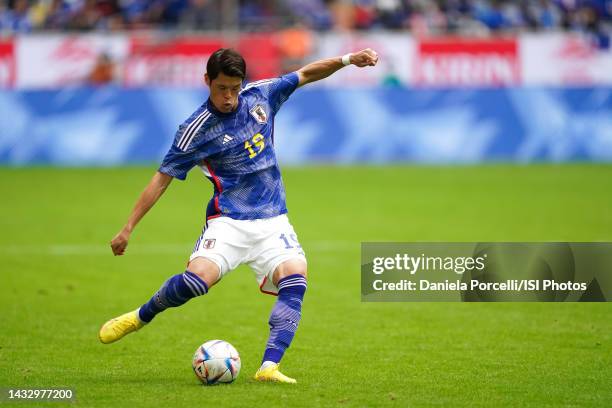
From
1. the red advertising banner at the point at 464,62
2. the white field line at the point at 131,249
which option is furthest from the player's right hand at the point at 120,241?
the red advertising banner at the point at 464,62

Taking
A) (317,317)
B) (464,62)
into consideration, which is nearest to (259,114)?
(317,317)

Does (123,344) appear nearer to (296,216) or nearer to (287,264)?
(287,264)

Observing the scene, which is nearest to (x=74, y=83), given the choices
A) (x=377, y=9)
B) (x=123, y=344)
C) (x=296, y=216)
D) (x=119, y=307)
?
(x=377, y=9)

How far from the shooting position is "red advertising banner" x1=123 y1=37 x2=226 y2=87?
1126 inches

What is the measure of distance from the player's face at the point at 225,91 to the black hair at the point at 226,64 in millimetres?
36

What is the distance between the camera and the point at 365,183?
73.5 ft

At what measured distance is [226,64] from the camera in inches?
285

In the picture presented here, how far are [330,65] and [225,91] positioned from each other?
3.24 feet

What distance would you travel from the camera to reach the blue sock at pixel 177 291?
743 cm

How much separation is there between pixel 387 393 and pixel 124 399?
5.66ft

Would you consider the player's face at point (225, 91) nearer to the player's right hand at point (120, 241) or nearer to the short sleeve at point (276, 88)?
the short sleeve at point (276, 88)

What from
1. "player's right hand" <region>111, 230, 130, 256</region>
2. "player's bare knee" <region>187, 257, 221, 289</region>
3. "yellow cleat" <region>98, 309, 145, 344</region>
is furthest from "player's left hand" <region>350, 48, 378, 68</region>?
"yellow cleat" <region>98, 309, 145, 344</region>

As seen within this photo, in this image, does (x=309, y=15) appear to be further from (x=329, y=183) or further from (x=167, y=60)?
(x=329, y=183)

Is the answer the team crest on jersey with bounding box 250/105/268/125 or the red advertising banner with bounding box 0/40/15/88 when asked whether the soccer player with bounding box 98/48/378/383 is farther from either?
the red advertising banner with bounding box 0/40/15/88
